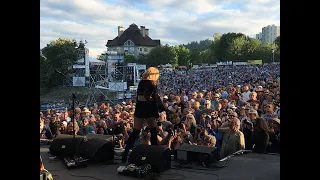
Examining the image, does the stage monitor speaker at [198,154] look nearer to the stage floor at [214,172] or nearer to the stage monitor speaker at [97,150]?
→ the stage floor at [214,172]

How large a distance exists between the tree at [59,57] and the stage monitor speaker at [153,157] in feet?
116

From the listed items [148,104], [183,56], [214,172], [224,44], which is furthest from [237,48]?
[214,172]

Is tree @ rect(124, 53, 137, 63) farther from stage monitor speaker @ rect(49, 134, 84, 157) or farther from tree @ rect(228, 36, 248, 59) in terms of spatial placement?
stage monitor speaker @ rect(49, 134, 84, 157)

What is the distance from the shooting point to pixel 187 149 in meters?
4.23

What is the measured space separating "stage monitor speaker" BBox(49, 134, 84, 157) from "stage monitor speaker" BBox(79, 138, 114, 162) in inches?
4.0

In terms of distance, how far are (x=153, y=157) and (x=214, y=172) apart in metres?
0.70

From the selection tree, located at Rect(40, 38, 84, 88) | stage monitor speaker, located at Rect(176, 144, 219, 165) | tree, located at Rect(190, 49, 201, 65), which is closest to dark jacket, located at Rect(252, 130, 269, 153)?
stage monitor speaker, located at Rect(176, 144, 219, 165)

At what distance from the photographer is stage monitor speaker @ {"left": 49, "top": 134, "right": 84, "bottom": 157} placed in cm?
456

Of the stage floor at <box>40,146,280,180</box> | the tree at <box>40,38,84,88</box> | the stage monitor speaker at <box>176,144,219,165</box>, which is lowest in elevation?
the stage floor at <box>40,146,280,180</box>

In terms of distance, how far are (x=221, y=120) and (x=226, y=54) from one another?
150 feet

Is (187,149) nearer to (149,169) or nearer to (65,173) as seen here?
(149,169)
